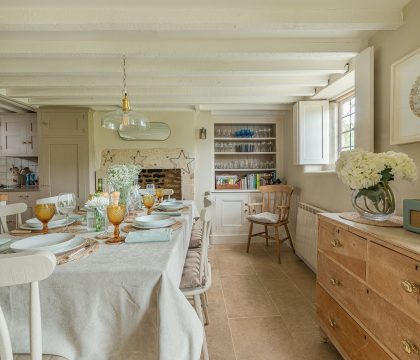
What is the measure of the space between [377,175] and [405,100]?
0.61 meters

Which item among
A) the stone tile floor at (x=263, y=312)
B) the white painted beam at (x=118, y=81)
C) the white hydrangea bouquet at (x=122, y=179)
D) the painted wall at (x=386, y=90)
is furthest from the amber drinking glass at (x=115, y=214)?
the white painted beam at (x=118, y=81)

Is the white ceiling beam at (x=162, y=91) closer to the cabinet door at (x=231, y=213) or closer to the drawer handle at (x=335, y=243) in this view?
the cabinet door at (x=231, y=213)

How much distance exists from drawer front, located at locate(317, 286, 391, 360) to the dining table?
0.88m

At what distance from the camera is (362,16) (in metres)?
1.69

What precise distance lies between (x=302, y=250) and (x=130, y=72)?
9.20 feet

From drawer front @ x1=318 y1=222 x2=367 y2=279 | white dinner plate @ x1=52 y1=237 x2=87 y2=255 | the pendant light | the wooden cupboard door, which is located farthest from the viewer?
the wooden cupboard door

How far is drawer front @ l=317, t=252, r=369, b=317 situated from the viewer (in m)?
1.33

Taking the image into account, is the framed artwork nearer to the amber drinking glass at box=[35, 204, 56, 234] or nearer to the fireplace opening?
the amber drinking glass at box=[35, 204, 56, 234]

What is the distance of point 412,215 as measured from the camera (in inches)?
48.6

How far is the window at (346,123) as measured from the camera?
2.90 metres

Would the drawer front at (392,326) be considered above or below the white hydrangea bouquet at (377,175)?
below

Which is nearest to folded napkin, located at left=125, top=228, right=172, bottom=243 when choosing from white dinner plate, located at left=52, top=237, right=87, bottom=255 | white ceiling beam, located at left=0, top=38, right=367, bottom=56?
white dinner plate, located at left=52, top=237, right=87, bottom=255

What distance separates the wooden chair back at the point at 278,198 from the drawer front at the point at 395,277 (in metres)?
2.21

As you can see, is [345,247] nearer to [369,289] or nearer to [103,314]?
[369,289]
